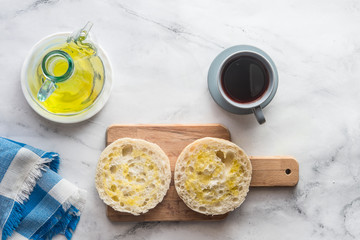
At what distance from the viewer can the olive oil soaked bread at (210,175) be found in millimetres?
1193

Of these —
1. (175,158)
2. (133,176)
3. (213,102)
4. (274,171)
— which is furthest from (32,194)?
(274,171)

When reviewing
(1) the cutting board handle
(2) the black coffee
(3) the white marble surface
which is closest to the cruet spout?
(3) the white marble surface

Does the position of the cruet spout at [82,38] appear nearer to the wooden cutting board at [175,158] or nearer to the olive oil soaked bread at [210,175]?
the wooden cutting board at [175,158]

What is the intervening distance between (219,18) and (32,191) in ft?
2.32

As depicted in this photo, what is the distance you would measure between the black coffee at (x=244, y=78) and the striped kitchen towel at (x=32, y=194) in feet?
1.65

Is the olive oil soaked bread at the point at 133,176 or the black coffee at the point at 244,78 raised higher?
the black coffee at the point at 244,78

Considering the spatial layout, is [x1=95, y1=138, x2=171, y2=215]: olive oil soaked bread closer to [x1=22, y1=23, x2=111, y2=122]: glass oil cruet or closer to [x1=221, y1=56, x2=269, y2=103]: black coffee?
[x1=22, y1=23, x2=111, y2=122]: glass oil cruet

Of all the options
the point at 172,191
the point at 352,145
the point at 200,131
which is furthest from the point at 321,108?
the point at 172,191

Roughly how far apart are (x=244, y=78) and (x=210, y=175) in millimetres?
270

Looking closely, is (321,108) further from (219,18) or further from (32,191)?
(32,191)

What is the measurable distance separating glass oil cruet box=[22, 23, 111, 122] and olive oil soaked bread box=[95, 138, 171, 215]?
0.14 meters

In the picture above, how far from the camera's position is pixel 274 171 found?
4.10ft

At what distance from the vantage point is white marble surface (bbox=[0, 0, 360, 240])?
126 cm

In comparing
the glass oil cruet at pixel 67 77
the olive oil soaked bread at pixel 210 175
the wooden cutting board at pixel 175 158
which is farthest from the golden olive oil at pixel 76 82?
the olive oil soaked bread at pixel 210 175
